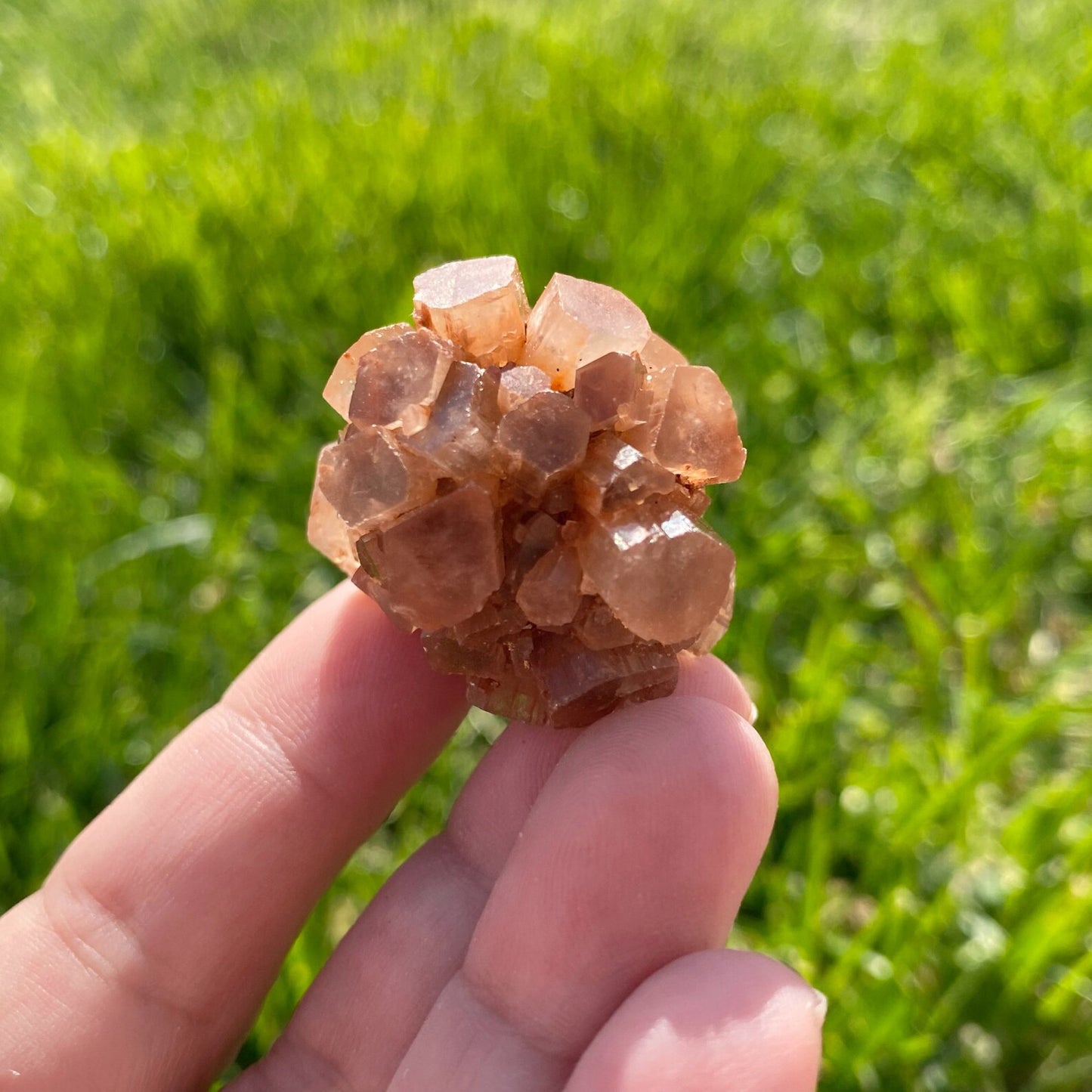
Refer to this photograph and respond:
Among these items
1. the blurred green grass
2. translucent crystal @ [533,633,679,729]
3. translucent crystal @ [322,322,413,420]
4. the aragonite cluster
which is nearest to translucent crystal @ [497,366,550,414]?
the aragonite cluster

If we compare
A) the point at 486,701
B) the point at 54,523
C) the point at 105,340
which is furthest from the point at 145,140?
the point at 486,701

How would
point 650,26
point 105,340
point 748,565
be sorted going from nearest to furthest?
point 748,565 → point 105,340 → point 650,26

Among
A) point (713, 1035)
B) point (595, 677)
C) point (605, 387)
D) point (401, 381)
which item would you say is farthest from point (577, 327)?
point (713, 1035)

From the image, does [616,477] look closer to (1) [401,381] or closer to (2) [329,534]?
(1) [401,381]

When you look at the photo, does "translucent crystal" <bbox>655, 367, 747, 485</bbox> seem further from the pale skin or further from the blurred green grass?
the blurred green grass

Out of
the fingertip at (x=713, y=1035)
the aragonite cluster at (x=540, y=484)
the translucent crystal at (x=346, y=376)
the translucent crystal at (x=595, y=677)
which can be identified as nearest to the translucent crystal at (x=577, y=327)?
the aragonite cluster at (x=540, y=484)

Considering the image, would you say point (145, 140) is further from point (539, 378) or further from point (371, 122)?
point (539, 378)
